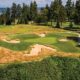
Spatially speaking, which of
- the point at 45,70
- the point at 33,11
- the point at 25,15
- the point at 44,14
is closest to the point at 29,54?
the point at 45,70

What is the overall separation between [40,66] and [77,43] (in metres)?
20.1

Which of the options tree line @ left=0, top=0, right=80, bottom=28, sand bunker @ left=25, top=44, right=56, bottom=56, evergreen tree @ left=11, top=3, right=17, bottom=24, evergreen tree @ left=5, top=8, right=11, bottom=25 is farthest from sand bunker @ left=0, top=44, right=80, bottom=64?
evergreen tree @ left=11, top=3, right=17, bottom=24

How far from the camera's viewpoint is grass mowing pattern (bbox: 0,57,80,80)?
108 ft

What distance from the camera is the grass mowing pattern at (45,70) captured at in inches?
1298

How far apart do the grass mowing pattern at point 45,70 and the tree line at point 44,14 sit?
7527cm

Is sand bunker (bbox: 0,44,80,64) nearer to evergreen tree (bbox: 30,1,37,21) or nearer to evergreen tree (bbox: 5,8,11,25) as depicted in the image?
evergreen tree (bbox: 30,1,37,21)

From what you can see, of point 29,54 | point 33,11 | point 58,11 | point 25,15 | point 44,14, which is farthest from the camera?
point 33,11

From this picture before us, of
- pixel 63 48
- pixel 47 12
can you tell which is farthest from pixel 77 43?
pixel 47 12

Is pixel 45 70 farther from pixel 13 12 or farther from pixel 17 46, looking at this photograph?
pixel 13 12

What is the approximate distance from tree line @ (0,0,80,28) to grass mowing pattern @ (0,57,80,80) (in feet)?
247

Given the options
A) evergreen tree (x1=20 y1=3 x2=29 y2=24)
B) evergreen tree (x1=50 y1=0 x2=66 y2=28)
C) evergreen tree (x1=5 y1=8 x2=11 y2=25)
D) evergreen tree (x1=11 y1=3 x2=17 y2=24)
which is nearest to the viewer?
evergreen tree (x1=50 y1=0 x2=66 y2=28)

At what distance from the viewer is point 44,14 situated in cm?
13750

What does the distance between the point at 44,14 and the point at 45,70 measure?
10454 centimetres

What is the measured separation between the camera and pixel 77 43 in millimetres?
53188
